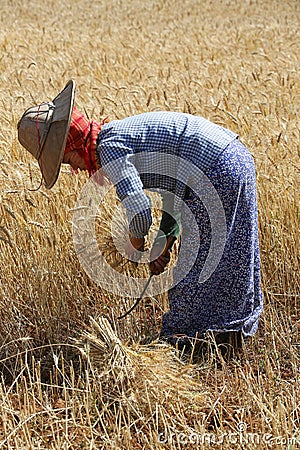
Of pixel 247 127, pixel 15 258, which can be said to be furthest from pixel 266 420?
pixel 247 127

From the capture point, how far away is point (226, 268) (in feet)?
9.94

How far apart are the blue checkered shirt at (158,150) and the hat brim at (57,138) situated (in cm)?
17

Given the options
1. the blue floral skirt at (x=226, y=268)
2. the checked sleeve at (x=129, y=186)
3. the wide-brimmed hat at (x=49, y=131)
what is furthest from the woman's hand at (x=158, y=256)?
the wide-brimmed hat at (x=49, y=131)

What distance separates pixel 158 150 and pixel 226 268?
2.04 ft

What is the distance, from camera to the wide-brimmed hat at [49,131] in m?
2.71

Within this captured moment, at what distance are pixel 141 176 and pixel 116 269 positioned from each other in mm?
659

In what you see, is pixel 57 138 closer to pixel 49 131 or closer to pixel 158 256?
pixel 49 131

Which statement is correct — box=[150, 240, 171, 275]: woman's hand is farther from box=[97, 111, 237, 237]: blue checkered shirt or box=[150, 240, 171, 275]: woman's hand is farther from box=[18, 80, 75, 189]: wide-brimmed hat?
box=[18, 80, 75, 189]: wide-brimmed hat

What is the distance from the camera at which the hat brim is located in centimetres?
269

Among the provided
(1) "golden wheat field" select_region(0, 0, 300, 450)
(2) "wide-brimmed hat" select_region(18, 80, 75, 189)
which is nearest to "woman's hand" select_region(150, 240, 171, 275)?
(1) "golden wheat field" select_region(0, 0, 300, 450)

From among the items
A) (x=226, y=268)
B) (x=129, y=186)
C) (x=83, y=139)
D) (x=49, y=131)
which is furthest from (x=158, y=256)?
(x=49, y=131)

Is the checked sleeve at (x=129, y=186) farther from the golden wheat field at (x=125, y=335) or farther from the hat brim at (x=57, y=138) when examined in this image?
the golden wheat field at (x=125, y=335)

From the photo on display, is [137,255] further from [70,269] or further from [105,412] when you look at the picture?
[105,412]

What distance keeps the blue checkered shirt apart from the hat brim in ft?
0.55
